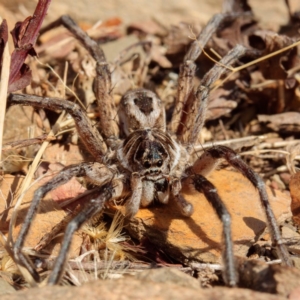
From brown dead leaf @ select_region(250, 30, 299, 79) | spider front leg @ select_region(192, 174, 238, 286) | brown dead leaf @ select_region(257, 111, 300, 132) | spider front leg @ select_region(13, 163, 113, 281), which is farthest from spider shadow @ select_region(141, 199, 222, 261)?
brown dead leaf @ select_region(250, 30, 299, 79)

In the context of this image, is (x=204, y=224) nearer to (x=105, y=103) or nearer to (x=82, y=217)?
(x=82, y=217)

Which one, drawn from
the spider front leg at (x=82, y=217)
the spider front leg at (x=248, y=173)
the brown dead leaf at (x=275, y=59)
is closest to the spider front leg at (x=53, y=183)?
the spider front leg at (x=82, y=217)

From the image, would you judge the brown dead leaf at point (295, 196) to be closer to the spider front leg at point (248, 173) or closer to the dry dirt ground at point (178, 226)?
the dry dirt ground at point (178, 226)

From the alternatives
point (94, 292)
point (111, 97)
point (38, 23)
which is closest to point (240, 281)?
point (94, 292)

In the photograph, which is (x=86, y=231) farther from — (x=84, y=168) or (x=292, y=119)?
(x=292, y=119)

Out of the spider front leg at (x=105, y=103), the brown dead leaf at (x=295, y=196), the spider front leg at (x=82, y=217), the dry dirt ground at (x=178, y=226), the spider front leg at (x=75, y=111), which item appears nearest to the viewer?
the dry dirt ground at (x=178, y=226)

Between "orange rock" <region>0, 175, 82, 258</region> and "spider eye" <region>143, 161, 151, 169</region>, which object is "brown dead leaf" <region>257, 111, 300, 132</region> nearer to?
"spider eye" <region>143, 161, 151, 169</region>
